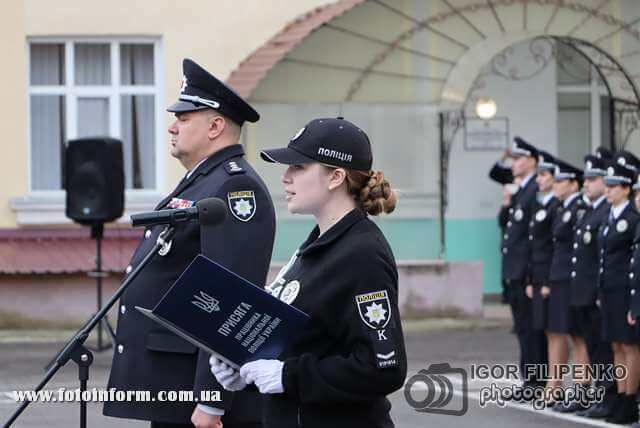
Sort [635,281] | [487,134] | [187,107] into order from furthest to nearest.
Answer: [487,134], [635,281], [187,107]

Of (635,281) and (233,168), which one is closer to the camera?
(233,168)

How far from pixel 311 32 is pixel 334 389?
517 inches

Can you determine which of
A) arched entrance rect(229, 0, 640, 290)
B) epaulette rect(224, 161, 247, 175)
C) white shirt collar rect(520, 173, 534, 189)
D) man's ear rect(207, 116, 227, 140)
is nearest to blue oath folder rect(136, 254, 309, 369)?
epaulette rect(224, 161, 247, 175)

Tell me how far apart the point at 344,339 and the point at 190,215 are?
2.50 ft

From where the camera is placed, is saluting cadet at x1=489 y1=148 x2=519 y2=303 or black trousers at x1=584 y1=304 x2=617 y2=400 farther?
saluting cadet at x1=489 y1=148 x2=519 y2=303

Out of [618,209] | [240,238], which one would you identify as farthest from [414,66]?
[240,238]

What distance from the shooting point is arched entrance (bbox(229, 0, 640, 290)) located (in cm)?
1783

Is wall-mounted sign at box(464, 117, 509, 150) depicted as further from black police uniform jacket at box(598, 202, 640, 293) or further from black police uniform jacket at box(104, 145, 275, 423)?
black police uniform jacket at box(104, 145, 275, 423)

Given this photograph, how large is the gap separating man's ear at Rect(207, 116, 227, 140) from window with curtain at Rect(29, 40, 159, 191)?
1256 cm

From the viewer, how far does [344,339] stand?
15.4ft

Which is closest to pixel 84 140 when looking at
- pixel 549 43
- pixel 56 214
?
pixel 56 214

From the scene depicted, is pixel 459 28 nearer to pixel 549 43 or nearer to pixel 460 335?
pixel 549 43

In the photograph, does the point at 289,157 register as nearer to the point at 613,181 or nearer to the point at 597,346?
the point at 613,181

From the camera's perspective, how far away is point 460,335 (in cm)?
1725
